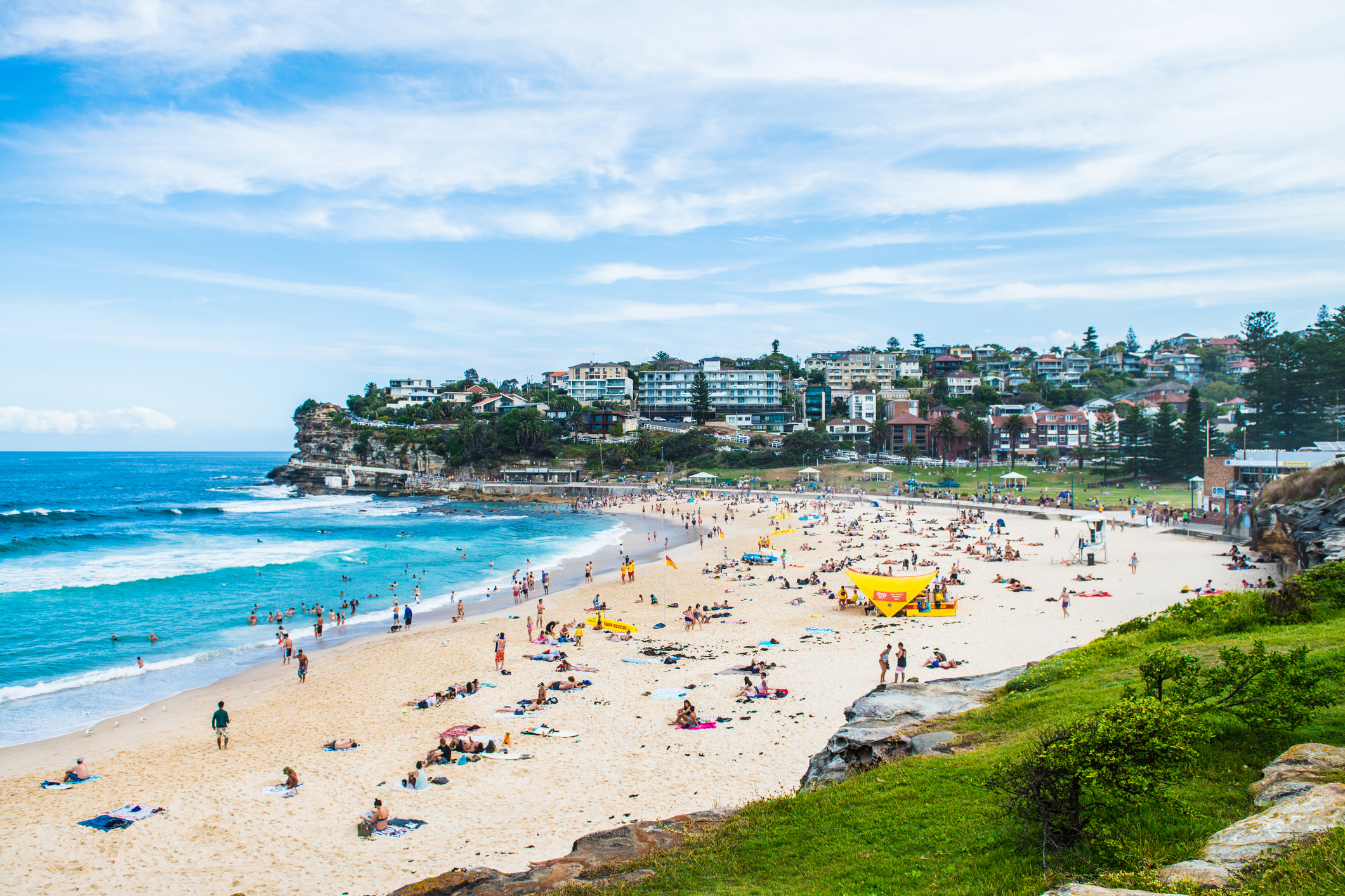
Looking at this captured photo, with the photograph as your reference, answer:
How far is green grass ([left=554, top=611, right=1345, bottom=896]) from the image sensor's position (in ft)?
19.7

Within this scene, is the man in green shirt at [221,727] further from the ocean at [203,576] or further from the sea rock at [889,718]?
the sea rock at [889,718]

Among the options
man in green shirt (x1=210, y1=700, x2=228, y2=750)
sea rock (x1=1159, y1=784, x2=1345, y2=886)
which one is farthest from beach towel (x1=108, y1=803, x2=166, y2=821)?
sea rock (x1=1159, y1=784, x2=1345, y2=886)

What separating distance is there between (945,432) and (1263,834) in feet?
268

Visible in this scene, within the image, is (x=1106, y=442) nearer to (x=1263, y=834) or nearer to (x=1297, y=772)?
(x=1297, y=772)

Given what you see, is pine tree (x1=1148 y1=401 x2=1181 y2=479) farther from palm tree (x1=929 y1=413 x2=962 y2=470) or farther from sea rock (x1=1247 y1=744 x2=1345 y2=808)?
sea rock (x1=1247 y1=744 x2=1345 y2=808)

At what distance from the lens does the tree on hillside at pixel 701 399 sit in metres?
113

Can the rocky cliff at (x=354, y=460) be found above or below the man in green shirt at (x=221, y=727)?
above

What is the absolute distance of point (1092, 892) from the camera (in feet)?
15.7

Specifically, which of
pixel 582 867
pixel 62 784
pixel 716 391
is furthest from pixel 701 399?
pixel 582 867

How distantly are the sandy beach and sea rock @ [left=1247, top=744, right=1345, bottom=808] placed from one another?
21.9 ft

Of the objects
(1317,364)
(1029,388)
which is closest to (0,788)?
(1317,364)

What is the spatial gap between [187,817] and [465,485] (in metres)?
80.7

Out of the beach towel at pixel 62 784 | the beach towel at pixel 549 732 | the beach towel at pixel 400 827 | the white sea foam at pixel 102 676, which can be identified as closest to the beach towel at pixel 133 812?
the beach towel at pixel 62 784

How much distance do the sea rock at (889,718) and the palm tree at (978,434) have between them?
75.0 m
